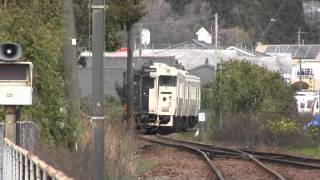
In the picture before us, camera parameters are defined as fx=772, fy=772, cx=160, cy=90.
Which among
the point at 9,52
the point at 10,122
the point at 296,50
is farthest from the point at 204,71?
the point at 9,52

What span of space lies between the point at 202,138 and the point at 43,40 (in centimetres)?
2119

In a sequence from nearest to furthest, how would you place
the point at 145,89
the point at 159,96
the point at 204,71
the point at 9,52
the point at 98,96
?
the point at 98,96 → the point at 9,52 → the point at 159,96 → the point at 145,89 → the point at 204,71

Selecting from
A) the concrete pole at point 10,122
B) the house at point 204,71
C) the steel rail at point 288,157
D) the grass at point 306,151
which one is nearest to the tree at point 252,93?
the grass at point 306,151

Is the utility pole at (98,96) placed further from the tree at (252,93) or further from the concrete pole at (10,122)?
the tree at (252,93)

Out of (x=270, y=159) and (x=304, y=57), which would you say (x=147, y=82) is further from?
(x=304, y=57)

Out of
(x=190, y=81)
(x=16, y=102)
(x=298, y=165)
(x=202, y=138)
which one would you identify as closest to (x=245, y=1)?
(x=190, y=81)

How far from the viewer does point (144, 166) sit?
1991 cm

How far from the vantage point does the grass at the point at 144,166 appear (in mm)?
18455

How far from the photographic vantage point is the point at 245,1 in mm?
107688

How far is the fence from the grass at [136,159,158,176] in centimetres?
767

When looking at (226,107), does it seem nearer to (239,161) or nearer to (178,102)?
(178,102)

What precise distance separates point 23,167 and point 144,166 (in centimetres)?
1164

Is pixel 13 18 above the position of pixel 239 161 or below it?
above

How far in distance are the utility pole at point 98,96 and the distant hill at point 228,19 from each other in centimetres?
9659
